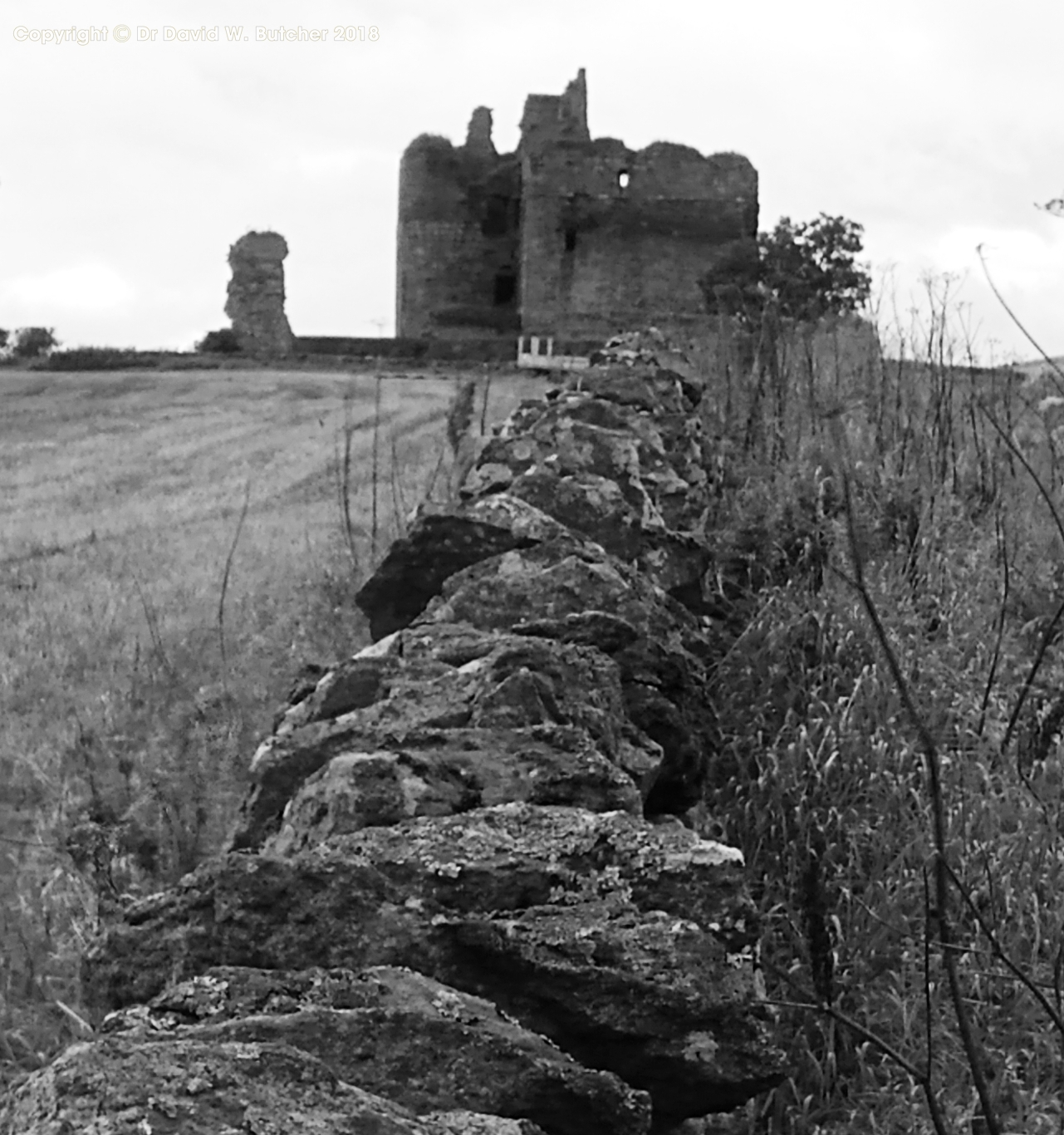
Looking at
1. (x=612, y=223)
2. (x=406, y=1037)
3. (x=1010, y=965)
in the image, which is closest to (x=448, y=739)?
(x=406, y=1037)

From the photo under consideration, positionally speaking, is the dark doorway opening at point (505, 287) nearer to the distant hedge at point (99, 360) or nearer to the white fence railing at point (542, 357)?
the white fence railing at point (542, 357)

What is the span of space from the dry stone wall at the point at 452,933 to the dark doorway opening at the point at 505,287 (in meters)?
30.1

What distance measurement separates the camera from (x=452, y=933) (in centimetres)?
239

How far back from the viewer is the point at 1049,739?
17.3 ft

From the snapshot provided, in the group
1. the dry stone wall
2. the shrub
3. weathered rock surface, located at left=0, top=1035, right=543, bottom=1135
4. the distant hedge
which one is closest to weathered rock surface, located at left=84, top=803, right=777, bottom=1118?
the dry stone wall

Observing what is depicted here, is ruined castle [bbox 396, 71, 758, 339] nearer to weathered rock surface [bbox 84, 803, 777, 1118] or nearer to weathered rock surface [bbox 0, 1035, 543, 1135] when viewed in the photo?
weathered rock surface [bbox 84, 803, 777, 1118]

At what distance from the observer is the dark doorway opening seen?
33.6 m

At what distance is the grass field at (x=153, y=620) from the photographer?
4.56 m

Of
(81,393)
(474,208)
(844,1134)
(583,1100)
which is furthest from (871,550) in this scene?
(474,208)

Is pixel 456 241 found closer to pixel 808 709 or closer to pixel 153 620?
pixel 153 620

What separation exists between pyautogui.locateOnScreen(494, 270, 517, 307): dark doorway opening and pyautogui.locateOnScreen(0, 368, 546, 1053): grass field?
17.5 metres

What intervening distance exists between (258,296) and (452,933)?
2935cm

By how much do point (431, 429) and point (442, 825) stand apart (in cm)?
1252

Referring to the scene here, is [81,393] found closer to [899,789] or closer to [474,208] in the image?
[474,208]
